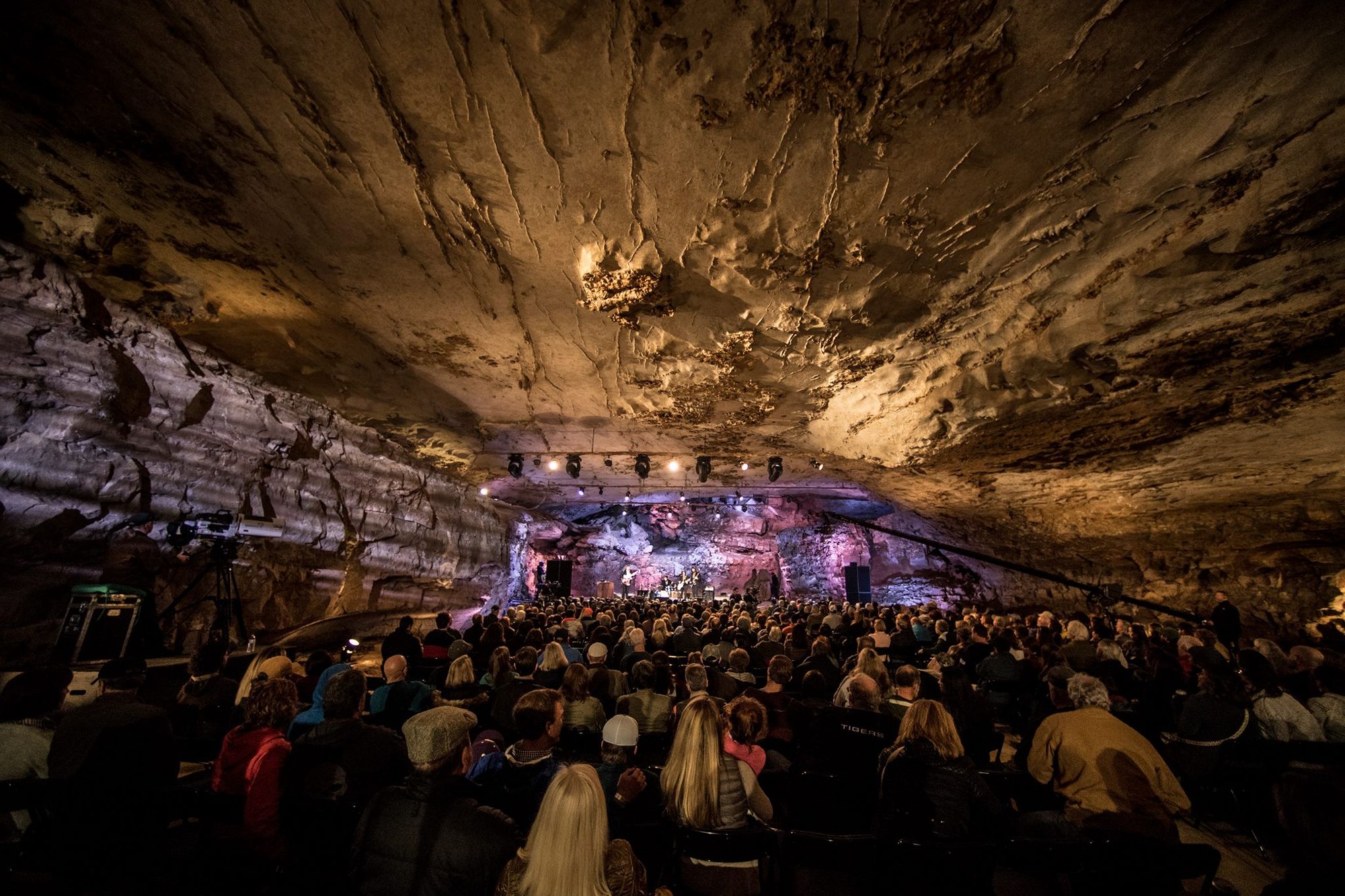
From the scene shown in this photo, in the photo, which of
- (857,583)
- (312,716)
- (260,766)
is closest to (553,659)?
(312,716)

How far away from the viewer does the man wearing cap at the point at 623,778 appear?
2.49m

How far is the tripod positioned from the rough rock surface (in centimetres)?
225

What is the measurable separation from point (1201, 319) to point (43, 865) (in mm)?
7282

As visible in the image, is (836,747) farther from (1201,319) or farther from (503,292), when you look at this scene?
(503,292)

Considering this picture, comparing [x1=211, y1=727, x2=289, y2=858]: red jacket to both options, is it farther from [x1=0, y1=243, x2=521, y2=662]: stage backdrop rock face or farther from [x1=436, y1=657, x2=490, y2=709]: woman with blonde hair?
[x1=0, y1=243, x2=521, y2=662]: stage backdrop rock face

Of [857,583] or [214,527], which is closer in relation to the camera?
[214,527]

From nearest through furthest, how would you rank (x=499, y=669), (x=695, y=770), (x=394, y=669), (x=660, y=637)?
1. (x=695, y=770)
2. (x=394, y=669)
3. (x=499, y=669)
4. (x=660, y=637)

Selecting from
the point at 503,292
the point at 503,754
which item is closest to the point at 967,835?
the point at 503,754

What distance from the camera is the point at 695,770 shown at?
7.31 ft

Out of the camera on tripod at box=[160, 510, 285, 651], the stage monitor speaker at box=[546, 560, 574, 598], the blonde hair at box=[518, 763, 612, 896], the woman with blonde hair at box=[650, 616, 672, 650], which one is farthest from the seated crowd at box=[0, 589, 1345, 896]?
the stage monitor speaker at box=[546, 560, 574, 598]

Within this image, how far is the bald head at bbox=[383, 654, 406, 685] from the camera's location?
409 cm

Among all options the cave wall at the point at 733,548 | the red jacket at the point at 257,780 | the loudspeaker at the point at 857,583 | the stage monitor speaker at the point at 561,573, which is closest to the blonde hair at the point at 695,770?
the red jacket at the point at 257,780

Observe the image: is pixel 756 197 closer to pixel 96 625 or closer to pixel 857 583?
pixel 96 625

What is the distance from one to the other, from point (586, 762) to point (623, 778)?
0.92 metres
